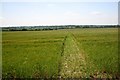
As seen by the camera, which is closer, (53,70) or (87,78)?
(87,78)

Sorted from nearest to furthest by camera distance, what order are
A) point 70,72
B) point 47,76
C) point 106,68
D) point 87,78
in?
point 87,78
point 47,76
point 70,72
point 106,68

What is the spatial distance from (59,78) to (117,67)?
4.59m

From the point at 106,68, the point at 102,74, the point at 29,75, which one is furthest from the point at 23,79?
the point at 106,68

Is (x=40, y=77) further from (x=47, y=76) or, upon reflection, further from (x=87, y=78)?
(x=87, y=78)

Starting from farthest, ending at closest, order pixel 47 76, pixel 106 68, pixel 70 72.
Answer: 1. pixel 106 68
2. pixel 70 72
3. pixel 47 76

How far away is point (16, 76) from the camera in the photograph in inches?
435

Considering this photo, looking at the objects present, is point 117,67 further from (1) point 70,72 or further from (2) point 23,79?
(2) point 23,79

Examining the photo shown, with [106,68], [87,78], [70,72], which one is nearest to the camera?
[87,78]

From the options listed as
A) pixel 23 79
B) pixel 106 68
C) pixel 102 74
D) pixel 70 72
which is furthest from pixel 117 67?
pixel 23 79

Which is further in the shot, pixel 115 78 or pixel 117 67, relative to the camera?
pixel 117 67

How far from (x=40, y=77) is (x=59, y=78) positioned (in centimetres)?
105

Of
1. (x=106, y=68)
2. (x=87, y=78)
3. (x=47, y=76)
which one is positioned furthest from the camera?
(x=106, y=68)

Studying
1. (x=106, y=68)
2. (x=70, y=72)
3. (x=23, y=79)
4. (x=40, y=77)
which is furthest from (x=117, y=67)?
(x=23, y=79)

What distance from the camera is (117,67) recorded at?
12.9m
